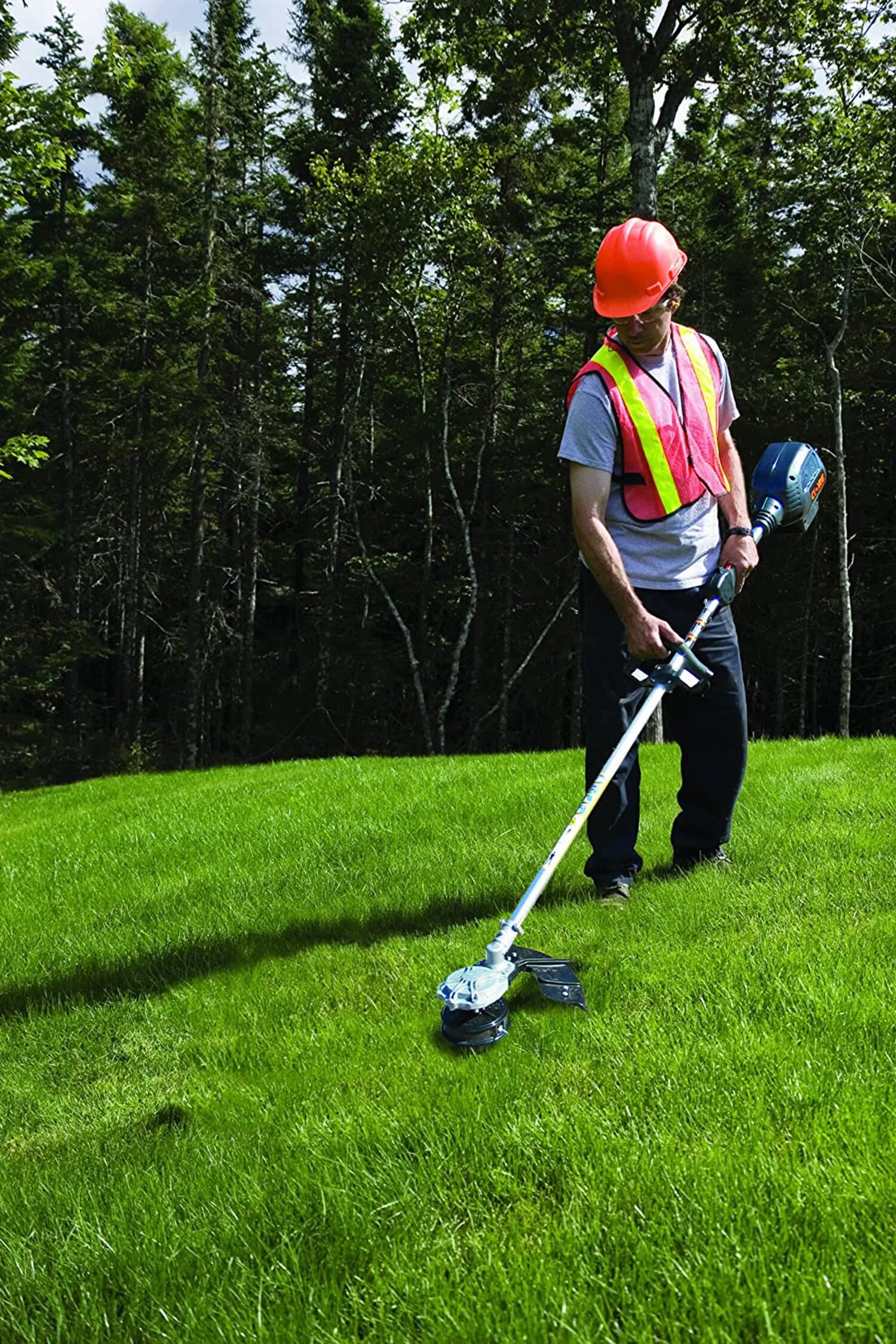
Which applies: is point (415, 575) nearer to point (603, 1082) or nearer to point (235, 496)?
point (235, 496)

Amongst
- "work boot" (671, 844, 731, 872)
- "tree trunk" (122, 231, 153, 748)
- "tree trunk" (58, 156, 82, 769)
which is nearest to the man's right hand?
"work boot" (671, 844, 731, 872)

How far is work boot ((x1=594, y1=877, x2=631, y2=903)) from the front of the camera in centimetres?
395

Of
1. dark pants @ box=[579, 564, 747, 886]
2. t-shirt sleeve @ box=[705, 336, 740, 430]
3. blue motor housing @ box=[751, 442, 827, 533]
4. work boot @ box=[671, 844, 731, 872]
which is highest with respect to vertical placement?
t-shirt sleeve @ box=[705, 336, 740, 430]

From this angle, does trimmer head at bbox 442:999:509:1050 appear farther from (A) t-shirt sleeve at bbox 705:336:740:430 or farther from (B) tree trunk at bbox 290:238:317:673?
(B) tree trunk at bbox 290:238:317:673

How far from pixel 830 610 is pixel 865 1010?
21.9m

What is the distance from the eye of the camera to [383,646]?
2759 cm

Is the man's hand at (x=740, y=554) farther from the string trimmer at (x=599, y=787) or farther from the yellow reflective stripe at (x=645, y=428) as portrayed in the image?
the yellow reflective stripe at (x=645, y=428)

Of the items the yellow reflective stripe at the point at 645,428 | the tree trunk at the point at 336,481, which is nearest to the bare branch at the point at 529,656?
the tree trunk at the point at 336,481

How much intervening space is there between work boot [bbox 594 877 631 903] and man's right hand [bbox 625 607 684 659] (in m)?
0.98

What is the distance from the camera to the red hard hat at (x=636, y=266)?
11.6ft

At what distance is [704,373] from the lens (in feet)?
13.1

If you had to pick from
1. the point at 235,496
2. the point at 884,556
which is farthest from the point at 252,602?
the point at 884,556

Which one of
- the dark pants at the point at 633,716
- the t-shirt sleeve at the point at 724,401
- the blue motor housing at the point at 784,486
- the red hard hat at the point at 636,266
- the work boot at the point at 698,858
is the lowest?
the work boot at the point at 698,858

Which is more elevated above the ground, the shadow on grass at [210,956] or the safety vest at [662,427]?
the safety vest at [662,427]
